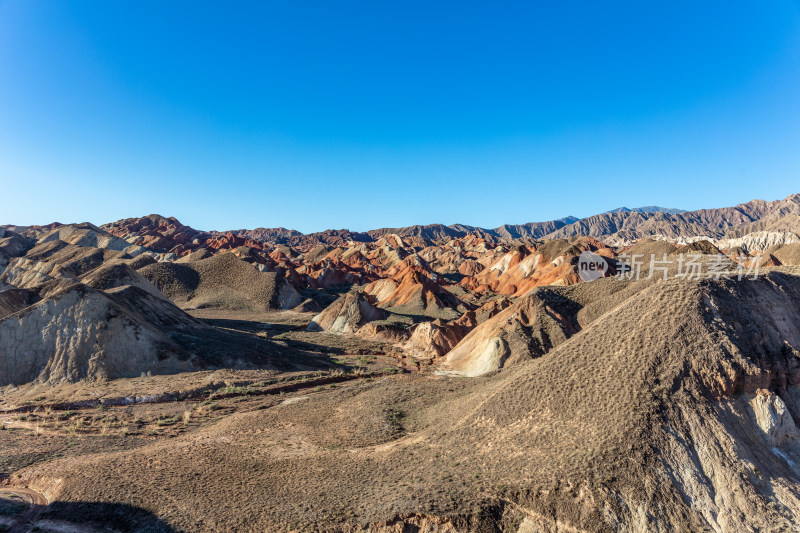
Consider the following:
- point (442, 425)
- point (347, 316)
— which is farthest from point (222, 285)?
point (442, 425)

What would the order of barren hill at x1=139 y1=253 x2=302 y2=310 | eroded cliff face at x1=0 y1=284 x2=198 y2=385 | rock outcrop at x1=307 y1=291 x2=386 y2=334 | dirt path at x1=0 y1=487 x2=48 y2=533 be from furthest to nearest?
barren hill at x1=139 y1=253 x2=302 y2=310, rock outcrop at x1=307 y1=291 x2=386 y2=334, eroded cliff face at x1=0 y1=284 x2=198 y2=385, dirt path at x1=0 y1=487 x2=48 y2=533

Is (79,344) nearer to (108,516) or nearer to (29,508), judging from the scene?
(29,508)

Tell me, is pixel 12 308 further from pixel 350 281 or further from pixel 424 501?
pixel 350 281

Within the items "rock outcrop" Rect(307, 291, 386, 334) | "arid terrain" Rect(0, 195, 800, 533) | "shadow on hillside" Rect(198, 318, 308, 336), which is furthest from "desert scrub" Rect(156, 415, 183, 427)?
"rock outcrop" Rect(307, 291, 386, 334)

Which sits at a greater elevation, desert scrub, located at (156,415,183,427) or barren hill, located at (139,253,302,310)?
barren hill, located at (139,253,302,310)

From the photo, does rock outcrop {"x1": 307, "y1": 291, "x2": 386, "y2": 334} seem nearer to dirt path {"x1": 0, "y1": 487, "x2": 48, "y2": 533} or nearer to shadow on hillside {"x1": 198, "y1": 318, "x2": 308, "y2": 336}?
shadow on hillside {"x1": 198, "y1": 318, "x2": 308, "y2": 336}
